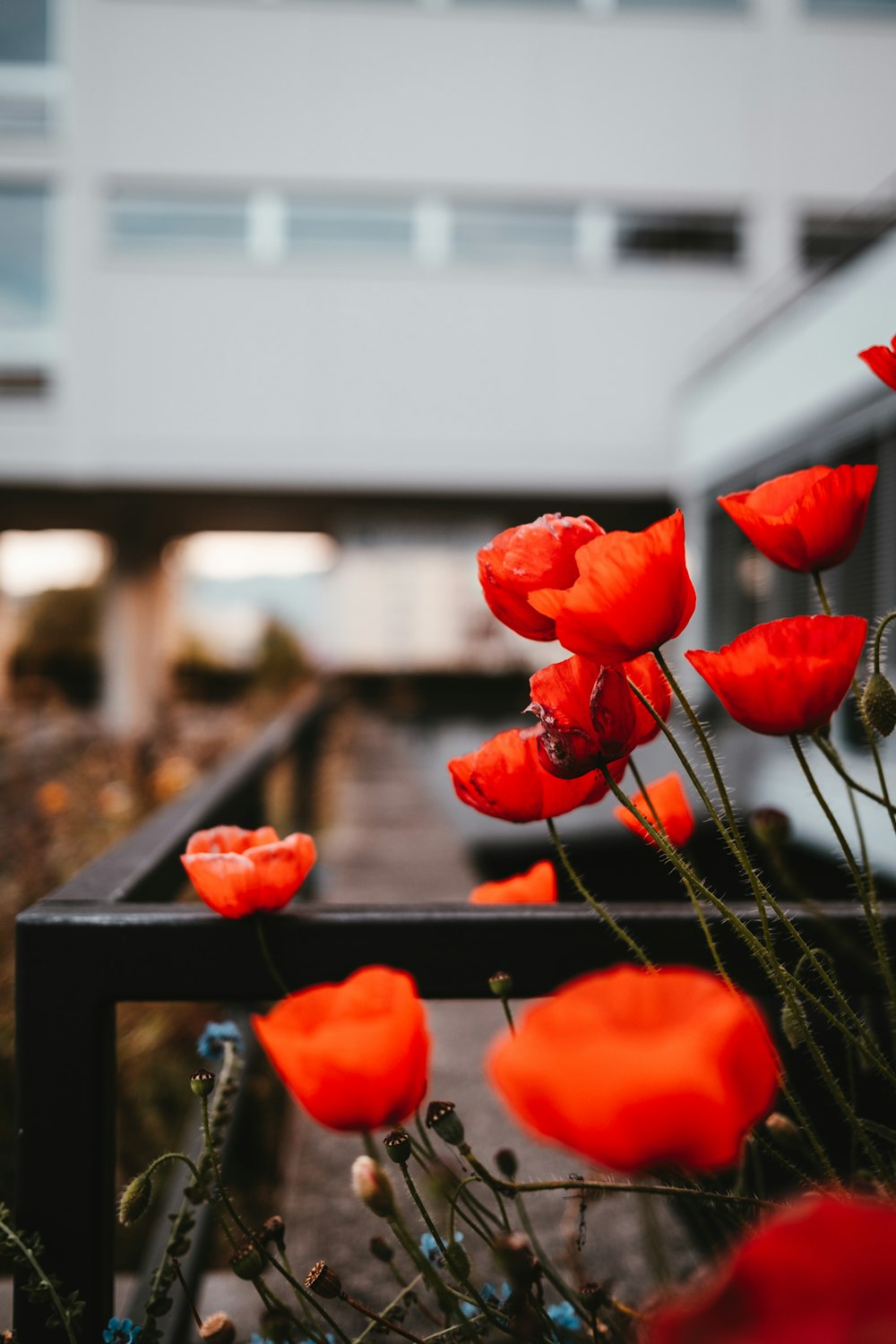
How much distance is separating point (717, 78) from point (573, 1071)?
12594 millimetres

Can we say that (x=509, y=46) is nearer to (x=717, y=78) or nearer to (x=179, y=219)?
(x=717, y=78)

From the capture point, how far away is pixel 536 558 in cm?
55

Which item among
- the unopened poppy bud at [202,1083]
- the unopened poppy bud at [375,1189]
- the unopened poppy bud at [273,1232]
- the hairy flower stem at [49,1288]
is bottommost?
the hairy flower stem at [49,1288]

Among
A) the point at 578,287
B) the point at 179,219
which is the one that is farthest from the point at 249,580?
the point at 578,287

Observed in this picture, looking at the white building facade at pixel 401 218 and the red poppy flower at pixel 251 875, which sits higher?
the white building facade at pixel 401 218

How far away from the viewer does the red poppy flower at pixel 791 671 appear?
0.46 meters

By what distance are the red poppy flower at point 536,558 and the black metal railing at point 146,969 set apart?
263mm

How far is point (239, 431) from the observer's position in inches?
435

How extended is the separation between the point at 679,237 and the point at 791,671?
39.0ft

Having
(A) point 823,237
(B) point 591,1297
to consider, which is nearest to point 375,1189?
(B) point 591,1297

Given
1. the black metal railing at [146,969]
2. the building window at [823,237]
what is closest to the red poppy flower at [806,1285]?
the black metal railing at [146,969]

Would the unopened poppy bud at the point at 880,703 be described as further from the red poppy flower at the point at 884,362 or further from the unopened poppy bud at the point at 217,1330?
the unopened poppy bud at the point at 217,1330

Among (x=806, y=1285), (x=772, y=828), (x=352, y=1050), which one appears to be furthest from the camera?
(x=772, y=828)

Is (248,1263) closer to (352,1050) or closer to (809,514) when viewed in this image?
(352,1050)
